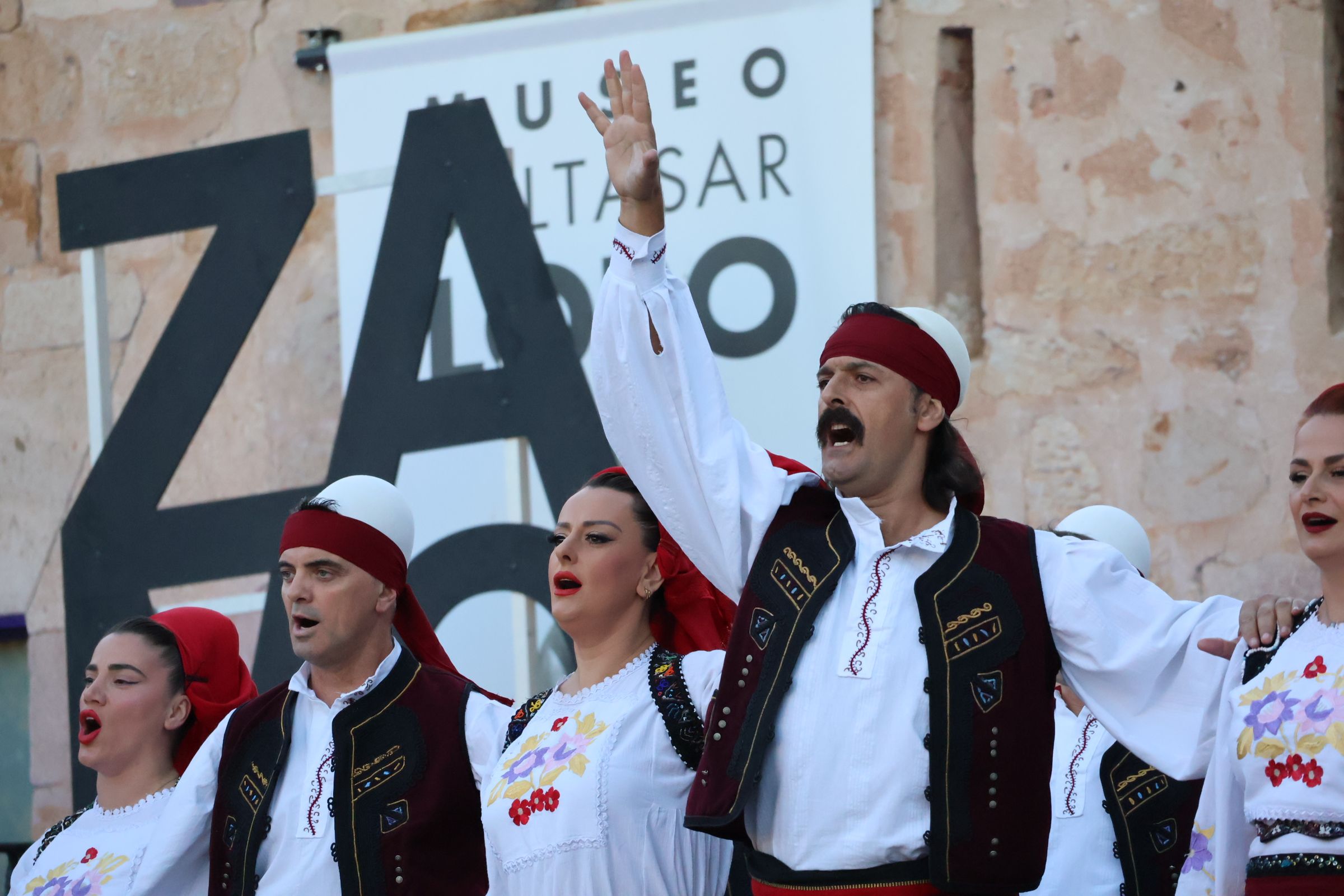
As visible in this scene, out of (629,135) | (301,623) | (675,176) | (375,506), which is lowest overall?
(301,623)

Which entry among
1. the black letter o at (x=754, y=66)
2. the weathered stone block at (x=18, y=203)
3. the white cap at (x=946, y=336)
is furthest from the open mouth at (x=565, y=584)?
the weathered stone block at (x=18, y=203)

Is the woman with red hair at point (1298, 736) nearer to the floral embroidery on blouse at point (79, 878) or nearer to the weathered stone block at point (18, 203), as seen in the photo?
the floral embroidery on blouse at point (79, 878)

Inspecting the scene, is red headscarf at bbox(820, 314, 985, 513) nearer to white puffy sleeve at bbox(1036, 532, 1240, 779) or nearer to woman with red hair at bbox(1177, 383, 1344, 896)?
white puffy sleeve at bbox(1036, 532, 1240, 779)

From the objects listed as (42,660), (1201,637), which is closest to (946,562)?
(1201,637)

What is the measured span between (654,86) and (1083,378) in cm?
159

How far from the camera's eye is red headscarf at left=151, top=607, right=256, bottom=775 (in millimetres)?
3992

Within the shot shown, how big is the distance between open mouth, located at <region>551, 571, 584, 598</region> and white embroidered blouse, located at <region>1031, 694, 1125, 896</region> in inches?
42.3

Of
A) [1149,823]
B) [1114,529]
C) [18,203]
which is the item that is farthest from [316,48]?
[1149,823]

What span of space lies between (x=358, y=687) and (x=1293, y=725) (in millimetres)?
1849

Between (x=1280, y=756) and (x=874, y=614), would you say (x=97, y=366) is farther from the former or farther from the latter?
(x=1280, y=756)

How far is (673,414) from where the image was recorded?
2762 millimetres

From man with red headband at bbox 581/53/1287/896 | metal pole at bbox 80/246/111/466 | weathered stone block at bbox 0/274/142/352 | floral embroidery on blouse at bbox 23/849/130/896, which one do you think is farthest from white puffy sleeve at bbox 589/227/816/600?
weathered stone block at bbox 0/274/142/352

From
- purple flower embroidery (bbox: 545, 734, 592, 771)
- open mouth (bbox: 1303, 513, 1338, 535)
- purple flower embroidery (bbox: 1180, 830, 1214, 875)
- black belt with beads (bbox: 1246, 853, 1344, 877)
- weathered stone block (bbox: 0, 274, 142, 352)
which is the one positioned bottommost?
purple flower embroidery (bbox: 1180, 830, 1214, 875)

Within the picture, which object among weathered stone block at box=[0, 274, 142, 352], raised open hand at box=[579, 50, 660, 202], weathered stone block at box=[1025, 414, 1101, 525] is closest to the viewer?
raised open hand at box=[579, 50, 660, 202]
